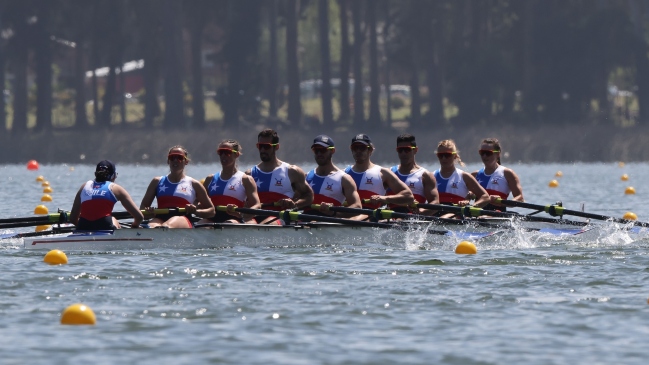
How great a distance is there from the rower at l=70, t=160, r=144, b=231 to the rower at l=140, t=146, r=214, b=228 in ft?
2.14

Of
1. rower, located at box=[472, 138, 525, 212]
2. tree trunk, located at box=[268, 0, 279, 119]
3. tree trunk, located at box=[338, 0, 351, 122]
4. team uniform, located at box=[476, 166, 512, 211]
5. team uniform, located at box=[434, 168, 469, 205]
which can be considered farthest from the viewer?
tree trunk, located at box=[268, 0, 279, 119]

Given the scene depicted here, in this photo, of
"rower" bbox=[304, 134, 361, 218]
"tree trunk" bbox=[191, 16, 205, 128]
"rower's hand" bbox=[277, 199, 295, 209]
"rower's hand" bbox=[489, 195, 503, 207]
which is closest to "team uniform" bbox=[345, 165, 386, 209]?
"rower" bbox=[304, 134, 361, 218]

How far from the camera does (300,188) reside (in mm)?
17328

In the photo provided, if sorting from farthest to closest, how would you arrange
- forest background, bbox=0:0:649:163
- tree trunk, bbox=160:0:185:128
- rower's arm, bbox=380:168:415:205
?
1. tree trunk, bbox=160:0:185:128
2. forest background, bbox=0:0:649:163
3. rower's arm, bbox=380:168:415:205

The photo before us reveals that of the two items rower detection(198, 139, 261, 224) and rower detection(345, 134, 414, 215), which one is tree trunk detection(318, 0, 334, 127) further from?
rower detection(198, 139, 261, 224)

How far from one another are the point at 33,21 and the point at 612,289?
151ft

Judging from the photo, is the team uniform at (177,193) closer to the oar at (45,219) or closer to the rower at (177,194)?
the rower at (177,194)

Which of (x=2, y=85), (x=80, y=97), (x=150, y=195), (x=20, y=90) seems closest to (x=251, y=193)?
(x=150, y=195)

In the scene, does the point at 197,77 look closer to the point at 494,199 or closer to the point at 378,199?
the point at 494,199

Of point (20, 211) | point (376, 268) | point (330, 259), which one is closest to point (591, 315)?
point (376, 268)

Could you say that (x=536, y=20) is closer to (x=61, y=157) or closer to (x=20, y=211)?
(x=61, y=157)

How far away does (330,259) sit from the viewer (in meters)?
15.7

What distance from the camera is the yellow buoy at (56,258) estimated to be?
14859 millimetres

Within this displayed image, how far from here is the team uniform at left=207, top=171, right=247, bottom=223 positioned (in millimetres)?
17047
